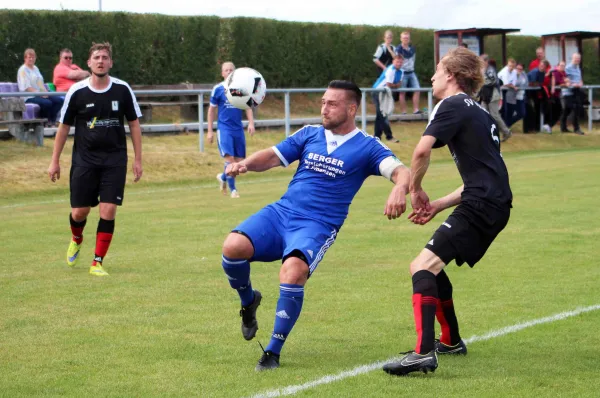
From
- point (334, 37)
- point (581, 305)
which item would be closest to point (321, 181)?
point (581, 305)

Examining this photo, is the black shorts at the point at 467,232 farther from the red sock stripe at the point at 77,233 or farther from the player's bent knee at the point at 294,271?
the red sock stripe at the point at 77,233

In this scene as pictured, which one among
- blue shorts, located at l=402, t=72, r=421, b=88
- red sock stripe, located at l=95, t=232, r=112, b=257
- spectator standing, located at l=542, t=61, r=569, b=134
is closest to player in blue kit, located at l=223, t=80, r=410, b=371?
red sock stripe, located at l=95, t=232, r=112, b=257

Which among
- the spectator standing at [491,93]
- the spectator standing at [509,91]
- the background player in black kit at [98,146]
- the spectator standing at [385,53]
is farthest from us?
the spectator standing at [509,91]

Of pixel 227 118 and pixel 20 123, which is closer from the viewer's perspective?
pixel 227 118

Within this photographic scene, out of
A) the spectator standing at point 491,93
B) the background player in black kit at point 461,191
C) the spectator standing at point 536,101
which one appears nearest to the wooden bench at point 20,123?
the spectator standing at point 491,93

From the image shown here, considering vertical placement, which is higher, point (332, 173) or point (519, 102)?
point (519, 102)

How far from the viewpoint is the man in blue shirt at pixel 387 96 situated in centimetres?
2441

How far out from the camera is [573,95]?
3033 centimetres

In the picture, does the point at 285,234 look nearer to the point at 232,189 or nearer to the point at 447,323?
the point at 447,323

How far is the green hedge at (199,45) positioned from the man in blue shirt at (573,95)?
9257mm

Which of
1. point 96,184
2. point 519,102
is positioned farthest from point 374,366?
point 519,102

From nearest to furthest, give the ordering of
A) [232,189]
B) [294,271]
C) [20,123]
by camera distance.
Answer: [294,271] < [232,189] < [20,123]

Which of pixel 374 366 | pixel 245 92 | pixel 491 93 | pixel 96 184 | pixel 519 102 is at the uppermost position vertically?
pixel 491 93

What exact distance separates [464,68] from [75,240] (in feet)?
17.3
